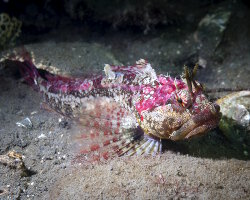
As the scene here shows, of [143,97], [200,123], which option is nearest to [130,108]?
[143,97]

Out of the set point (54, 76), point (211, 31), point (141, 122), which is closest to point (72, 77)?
point (54, 76)

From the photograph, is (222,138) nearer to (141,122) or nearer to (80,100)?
(141,122)

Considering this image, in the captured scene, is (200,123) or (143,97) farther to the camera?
(143,97)

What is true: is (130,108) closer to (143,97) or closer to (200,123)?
(143,97)
